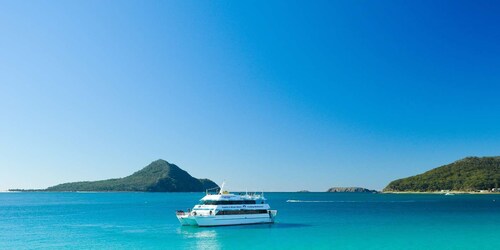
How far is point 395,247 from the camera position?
51.8 meters

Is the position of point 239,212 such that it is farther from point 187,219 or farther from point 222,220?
point 187,219

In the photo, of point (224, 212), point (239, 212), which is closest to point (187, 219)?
point (224, 212)

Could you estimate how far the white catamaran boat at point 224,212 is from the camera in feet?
235

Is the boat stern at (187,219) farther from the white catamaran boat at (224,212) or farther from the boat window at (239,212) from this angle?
the boat window at (239,212)

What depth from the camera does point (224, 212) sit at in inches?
2857

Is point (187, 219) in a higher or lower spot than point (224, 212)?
lower

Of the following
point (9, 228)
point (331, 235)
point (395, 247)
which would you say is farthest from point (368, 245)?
point (9, 228)

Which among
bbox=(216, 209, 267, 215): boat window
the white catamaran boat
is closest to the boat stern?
the white catamaran boat

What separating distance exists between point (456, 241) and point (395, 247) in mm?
10496

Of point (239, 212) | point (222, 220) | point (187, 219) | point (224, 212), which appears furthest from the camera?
point (239, 212)

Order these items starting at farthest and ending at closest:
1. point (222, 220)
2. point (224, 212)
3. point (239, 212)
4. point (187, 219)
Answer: point (239, 212)
point (187, 219)
point (224, 212)
point (222, 220)

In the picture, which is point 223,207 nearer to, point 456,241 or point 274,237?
point 274,237

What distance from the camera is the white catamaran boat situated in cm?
7150

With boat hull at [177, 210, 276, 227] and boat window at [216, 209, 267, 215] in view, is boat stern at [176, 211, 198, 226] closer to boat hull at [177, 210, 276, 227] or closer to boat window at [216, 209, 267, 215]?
boat hull at [177, 210, 276, 227]
